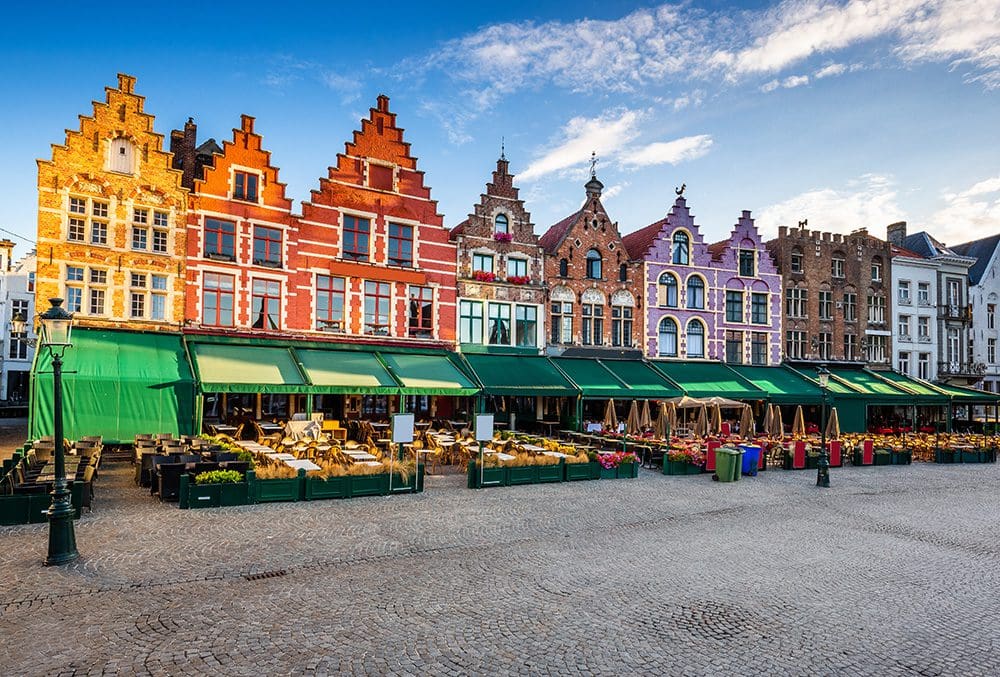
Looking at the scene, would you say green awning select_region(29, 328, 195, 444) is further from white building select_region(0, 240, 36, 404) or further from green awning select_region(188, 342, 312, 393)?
white building select_region(0, 240, 36, 404)

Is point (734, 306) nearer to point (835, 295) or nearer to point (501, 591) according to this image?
point (835, 295)

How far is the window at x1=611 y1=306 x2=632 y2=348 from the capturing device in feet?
103

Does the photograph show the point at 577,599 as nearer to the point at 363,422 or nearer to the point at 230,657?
the point at 230,657

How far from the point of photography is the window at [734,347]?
3397 cm

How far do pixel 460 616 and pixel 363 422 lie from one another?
674 inches

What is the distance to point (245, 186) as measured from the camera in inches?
949

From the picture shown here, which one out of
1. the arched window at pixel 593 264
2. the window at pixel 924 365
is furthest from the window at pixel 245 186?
the window at pixel 924 365

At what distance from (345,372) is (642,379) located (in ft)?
44.4

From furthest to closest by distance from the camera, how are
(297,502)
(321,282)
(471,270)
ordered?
1. (471,270)
2. (321,282)
3. (297,502)

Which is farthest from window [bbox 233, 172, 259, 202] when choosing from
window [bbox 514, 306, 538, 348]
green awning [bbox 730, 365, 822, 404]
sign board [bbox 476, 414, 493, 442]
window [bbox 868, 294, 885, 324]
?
window [bbox 868, 294, 885, 324]

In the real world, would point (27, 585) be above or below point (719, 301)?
below

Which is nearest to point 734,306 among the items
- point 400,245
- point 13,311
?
point 400,245

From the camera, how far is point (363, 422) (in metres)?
24.0

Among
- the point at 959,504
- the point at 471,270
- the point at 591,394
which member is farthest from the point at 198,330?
the point at 959,504
